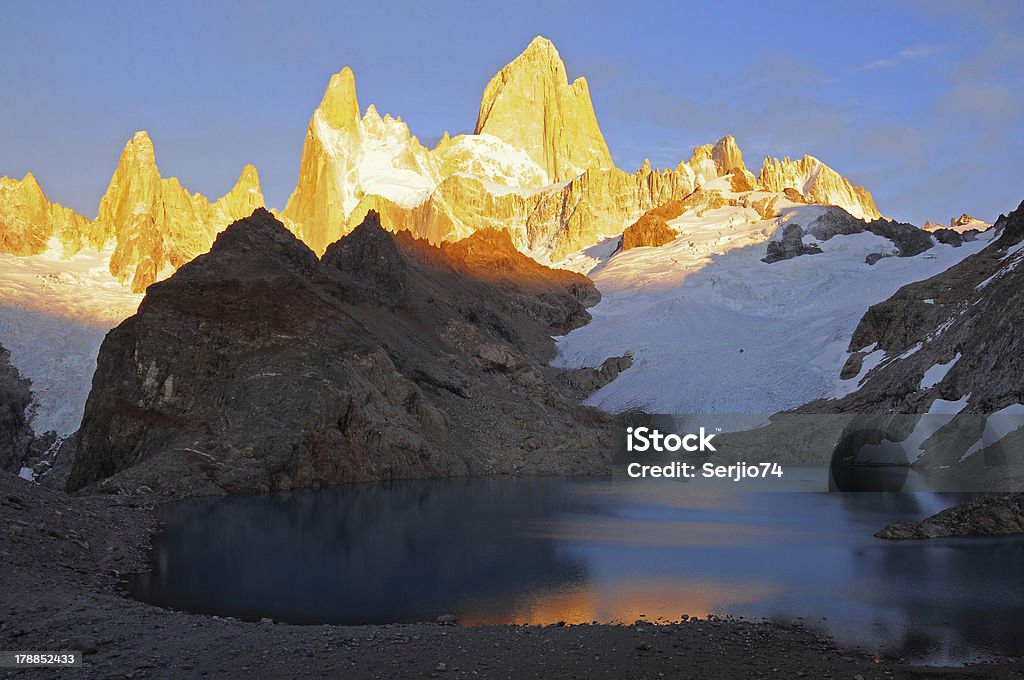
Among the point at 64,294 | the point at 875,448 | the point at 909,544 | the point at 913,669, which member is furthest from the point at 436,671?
the point at 64,294

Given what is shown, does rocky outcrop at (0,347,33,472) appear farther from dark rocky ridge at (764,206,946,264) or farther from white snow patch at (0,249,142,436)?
dark rocky ridge at (764,206,946,264)

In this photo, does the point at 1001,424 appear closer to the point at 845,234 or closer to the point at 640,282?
the point at 640,282

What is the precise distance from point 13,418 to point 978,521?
81.4 meters

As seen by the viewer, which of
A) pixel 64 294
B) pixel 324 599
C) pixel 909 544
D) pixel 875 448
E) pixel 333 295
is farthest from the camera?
pixel 64 294

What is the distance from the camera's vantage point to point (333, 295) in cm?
7975

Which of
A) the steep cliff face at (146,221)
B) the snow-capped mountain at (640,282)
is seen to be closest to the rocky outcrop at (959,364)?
the snow-capped mountain at (640,282)

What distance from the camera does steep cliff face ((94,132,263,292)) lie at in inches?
5664

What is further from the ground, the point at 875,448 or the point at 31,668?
the point at 875,448

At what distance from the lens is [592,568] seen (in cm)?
3003

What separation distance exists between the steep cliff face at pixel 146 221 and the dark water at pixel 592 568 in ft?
349

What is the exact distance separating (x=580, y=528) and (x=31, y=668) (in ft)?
88.6

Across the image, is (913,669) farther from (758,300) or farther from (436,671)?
(758,300)

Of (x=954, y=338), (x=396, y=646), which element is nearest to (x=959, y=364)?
(x=954, y=338)

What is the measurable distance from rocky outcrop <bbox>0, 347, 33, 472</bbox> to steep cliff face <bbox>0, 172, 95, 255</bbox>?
2220 inches
